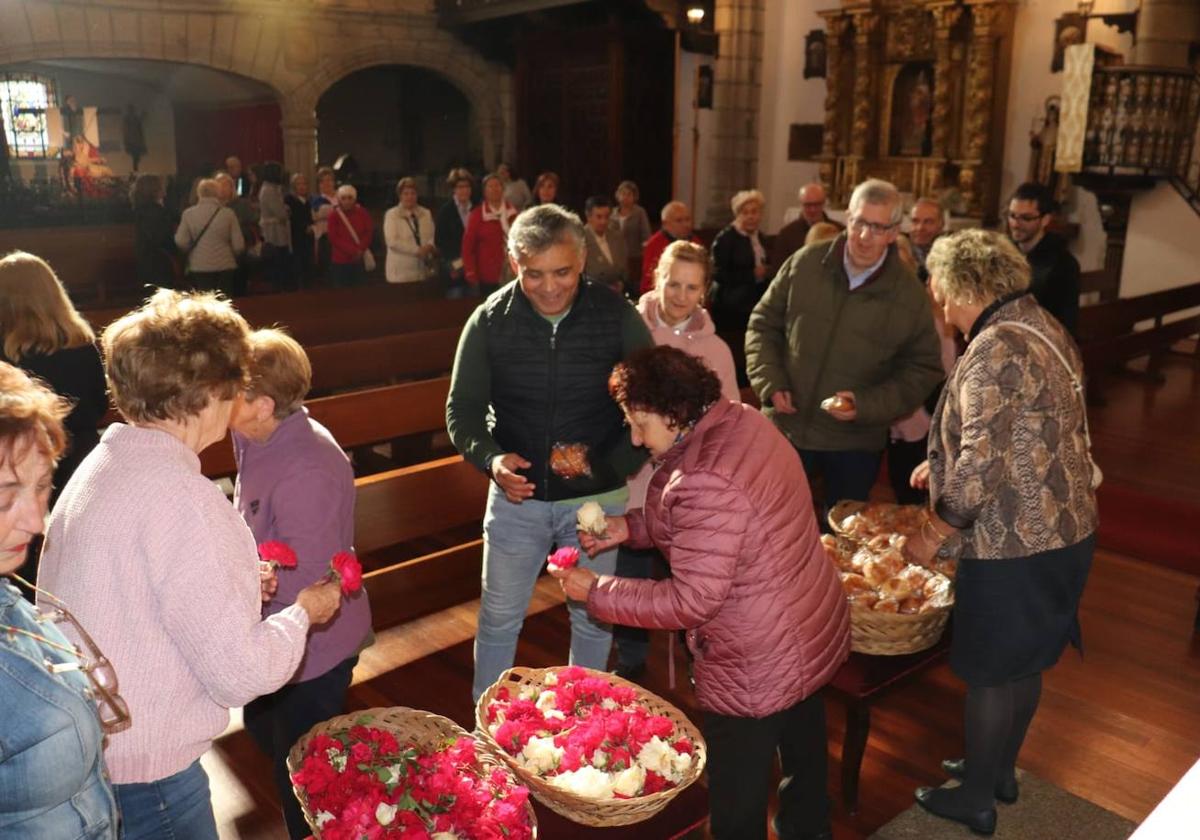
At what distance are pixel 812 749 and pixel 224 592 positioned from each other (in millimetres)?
1512

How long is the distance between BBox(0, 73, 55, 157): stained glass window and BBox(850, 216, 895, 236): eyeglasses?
1620 centimetres

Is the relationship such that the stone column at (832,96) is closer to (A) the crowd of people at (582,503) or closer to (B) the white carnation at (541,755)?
(A) the crowd of people at (582,503)

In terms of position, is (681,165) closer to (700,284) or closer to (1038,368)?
(700,284)

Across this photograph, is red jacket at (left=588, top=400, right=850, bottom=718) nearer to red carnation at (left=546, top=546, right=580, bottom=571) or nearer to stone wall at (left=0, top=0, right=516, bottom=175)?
red carnation at (left=546, top=546, right=580, bottom=571)

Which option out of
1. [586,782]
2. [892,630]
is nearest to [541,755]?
[586,782]

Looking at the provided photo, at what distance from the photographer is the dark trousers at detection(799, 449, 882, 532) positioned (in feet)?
12.2

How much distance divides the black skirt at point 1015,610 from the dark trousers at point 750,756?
0.50 meters

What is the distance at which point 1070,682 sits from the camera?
3.71 metres

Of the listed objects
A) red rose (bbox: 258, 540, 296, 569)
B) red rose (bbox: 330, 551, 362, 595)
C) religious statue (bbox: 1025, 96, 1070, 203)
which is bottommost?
red rose (bbox: 258, 540, 296, 569)

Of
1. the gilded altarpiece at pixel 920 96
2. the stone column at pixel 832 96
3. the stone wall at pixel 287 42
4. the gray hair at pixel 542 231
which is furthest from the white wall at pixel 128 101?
the gray hair at pixel 542 231

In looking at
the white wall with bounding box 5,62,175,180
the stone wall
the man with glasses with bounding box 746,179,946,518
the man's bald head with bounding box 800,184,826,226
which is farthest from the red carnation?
the white wall with bounding box 5,62,175,180

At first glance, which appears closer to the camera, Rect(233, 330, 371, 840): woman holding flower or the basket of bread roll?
Rect(233, 330, 371, 840): woman holding flower

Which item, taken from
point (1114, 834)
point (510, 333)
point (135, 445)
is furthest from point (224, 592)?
point (1114, 834)

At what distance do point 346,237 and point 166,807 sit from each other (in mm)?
7652
